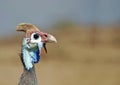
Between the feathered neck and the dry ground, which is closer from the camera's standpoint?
the feathered neck

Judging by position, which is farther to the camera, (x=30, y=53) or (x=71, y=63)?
(x=71, y=63)

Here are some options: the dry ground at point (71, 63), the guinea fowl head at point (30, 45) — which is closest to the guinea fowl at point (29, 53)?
the guinea fowl head at point (30, 45)

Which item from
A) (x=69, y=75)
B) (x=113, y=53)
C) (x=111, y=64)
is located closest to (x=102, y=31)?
(x=113, y=53)

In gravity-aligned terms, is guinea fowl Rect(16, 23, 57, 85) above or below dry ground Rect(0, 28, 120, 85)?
above

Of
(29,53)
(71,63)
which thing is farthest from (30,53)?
(71,63)

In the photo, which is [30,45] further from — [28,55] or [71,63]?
[71,63]

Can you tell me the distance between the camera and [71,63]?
1703 centimetres

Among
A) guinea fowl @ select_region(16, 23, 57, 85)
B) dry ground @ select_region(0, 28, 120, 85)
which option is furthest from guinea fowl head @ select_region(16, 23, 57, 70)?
dry ground @ select_region(0, 28, 120, 85)

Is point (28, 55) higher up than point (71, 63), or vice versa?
point (28, 55)

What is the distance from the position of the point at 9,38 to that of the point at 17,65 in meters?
6.07

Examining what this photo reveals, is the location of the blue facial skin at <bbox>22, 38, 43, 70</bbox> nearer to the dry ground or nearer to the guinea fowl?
the guinea fowl

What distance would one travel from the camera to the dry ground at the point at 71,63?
14.4m

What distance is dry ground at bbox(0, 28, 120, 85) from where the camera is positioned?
47.1ft

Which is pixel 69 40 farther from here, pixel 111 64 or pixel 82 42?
pixel 111 64
